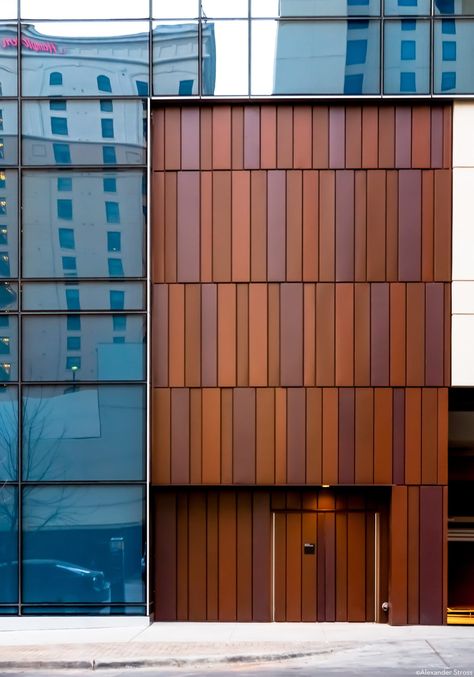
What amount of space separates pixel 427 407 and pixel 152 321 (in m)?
5.43

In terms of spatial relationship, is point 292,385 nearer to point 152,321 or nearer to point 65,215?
point 152,321

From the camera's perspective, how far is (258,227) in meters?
16.9

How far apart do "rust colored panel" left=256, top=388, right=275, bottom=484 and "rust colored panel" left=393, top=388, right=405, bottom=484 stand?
2.28m

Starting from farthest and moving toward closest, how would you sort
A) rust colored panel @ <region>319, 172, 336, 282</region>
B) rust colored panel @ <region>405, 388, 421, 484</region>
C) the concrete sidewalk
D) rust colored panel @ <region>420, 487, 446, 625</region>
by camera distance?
rust colored panel @ <region>319, 172, 336, 282</region>
rust colored panel @ <region>405, 388, 421, 484</region>
rust colored panel @ <region>420, 487, 446, 625</region>
the concrete sidewalk

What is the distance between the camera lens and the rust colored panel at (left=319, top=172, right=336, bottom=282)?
16.8 m

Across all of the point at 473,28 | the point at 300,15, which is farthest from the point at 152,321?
the point at 473,28

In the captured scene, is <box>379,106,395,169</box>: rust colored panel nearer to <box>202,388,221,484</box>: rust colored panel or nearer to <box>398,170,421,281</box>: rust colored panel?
<box>398,170,421,281</box>: rust colored panel

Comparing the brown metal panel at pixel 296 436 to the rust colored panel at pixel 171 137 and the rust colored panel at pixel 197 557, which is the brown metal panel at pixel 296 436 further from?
the rust colored panel at pixel 171 137

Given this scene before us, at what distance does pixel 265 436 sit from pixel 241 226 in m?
4.02

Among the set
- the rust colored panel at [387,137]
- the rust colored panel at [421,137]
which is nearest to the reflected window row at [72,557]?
the rust colored panel at [387,137]

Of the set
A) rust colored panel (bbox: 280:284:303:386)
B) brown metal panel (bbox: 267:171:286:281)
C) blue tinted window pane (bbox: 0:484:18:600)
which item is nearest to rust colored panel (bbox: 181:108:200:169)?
brown metal panel (bbox: 267:171:286:281)

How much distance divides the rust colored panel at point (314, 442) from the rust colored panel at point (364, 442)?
0.67 meters

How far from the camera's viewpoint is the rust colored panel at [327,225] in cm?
1677

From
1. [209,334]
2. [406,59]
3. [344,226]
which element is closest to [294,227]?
[344,226]
